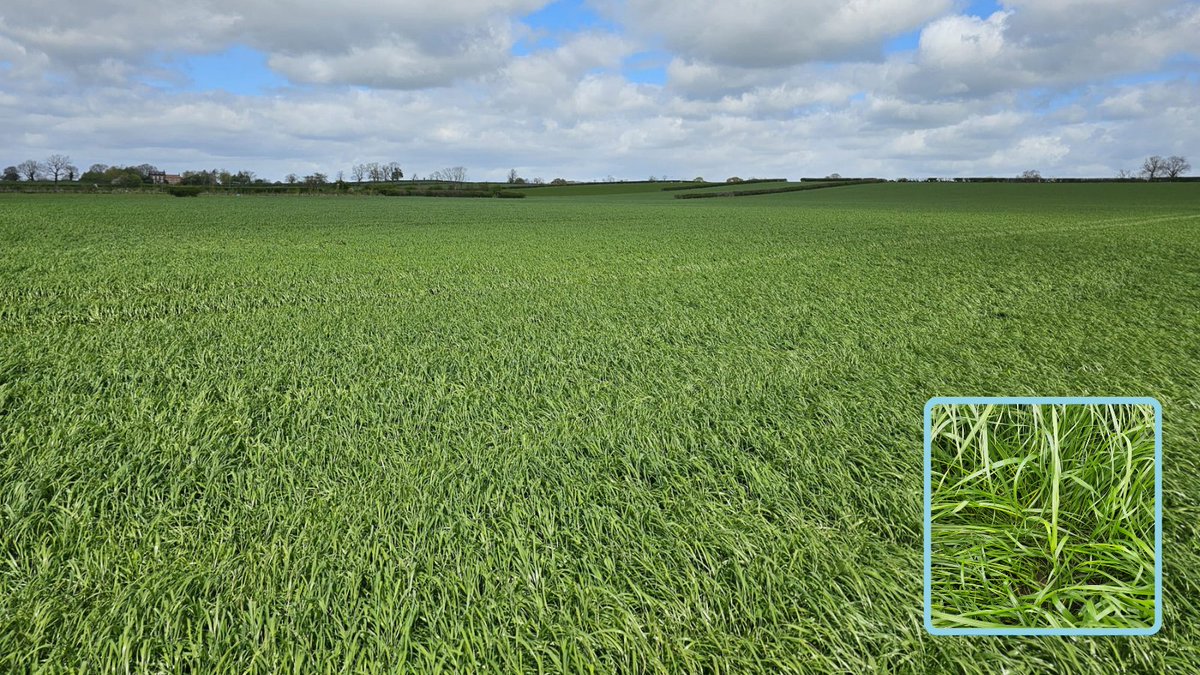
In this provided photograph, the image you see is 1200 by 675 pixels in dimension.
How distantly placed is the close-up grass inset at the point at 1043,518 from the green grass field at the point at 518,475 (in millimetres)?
143

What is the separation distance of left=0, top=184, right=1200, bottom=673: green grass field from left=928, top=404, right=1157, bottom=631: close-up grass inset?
14 centimetres

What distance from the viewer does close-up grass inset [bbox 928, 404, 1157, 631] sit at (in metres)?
2.37

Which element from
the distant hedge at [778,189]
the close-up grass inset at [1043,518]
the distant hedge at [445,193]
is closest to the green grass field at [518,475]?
the close-up grass inset at [1043,518]

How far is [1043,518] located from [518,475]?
8.40 feet

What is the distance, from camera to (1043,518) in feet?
8.68

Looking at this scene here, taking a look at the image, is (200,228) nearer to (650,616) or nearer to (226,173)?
(650,616)

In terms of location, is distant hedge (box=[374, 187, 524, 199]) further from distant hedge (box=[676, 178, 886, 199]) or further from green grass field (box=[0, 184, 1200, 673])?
green grass field (box=[0, 184, 1200, 673])

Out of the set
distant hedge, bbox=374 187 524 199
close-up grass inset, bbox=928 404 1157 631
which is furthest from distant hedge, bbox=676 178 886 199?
close-up grass inset, bbox=928 404 1157 631

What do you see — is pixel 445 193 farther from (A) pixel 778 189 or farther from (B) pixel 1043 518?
(B) pixel 1043 518

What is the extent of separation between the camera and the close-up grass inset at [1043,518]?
2367mm

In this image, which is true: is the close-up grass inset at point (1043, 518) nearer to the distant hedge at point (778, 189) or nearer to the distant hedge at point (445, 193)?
the distant hedge at point (778, 189)

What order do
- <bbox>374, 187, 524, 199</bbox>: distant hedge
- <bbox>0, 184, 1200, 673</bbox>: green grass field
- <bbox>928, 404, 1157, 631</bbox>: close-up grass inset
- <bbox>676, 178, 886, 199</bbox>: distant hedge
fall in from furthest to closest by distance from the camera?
<bbox>374, 187, 524, 199</bbox>: distant hedge < <bbox>676, 178, 886, 199</bbox>: distant hedge < <bbox>0, 184, 1200, 673</bbox>: green grass field < <bbox>928, 404, 1157, 631</bbox>: close-up grass inset

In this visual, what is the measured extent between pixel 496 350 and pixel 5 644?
13.8 ft

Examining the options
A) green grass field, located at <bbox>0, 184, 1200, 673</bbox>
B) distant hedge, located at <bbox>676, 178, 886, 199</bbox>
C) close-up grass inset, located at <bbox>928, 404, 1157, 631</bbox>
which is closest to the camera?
close-up grass inset, located at <bbox>928, 404, 1157, 631</bbox>
